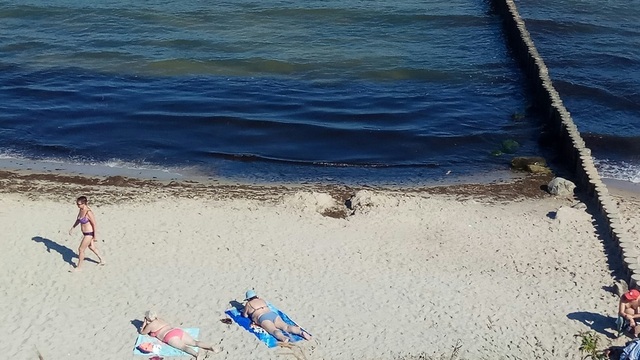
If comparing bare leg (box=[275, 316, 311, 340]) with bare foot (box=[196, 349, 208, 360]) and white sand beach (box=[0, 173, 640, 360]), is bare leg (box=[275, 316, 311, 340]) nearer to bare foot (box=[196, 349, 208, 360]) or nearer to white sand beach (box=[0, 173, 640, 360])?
white sand beach (box=[0, 173, 640, 360])

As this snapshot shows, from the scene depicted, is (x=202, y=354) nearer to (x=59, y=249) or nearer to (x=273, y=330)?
(x=273, y=330)

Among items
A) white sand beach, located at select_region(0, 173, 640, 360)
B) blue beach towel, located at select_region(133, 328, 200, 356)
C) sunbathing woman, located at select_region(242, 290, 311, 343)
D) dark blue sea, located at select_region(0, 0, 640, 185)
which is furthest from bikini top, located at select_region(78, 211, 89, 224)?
dark blue sea, located at select_region(0, 0, 640, 185)

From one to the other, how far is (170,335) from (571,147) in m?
11.9

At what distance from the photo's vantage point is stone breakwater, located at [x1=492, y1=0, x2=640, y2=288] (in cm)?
1614

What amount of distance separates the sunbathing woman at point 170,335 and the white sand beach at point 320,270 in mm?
265

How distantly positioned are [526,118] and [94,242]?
14124 millimetres

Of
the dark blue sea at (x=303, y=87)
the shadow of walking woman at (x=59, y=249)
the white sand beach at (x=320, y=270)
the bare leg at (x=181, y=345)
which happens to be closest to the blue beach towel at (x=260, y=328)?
the white sand beach at (x=320, y=270)

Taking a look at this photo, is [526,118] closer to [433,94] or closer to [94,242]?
[433,94]

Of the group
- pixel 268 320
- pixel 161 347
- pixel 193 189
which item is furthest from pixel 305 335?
pixel 193 189

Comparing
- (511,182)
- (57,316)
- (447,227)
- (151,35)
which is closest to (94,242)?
(57,316)

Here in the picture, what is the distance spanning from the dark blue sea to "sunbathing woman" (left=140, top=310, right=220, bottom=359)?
8.02 meters

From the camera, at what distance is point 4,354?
1346 centimetres

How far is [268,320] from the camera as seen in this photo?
13.8m

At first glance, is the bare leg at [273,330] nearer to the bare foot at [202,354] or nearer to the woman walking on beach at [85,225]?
the bare foot at [202,354]
